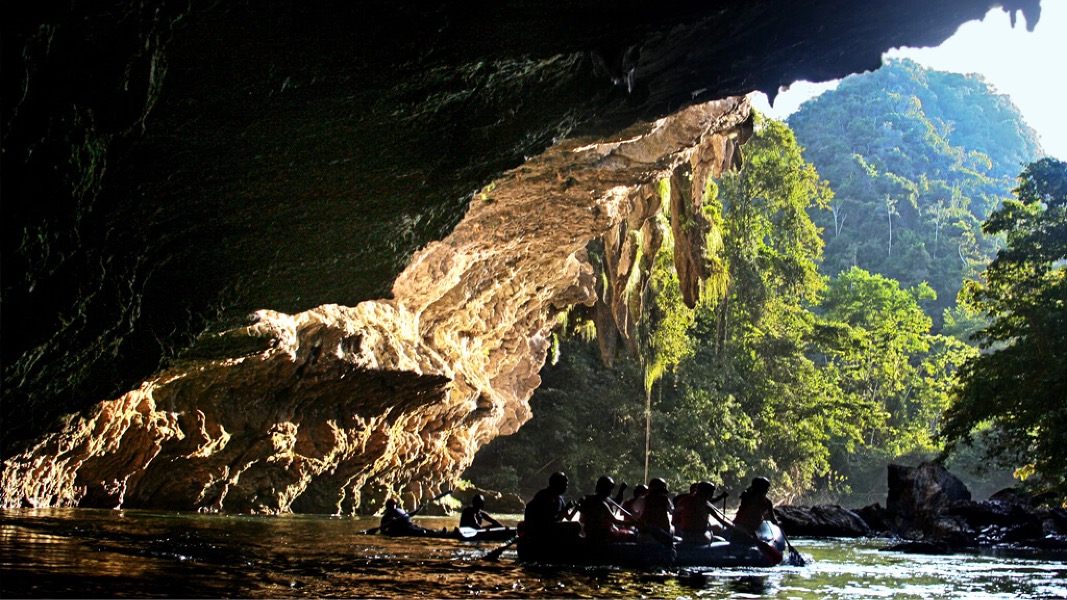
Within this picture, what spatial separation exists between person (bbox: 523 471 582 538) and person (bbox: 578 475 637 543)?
182 millimetres

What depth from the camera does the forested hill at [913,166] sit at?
63.9m

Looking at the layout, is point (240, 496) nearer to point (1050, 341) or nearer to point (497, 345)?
point (497, 345)

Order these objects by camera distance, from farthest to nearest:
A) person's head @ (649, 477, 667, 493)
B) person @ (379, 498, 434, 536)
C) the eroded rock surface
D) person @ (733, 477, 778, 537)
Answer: person @ (379, 498, 434, 536), the eroded rock surface, person @ (733, 477, 778, 537), person's head @ (649, 477, 667, 493)

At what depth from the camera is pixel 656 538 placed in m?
10.1

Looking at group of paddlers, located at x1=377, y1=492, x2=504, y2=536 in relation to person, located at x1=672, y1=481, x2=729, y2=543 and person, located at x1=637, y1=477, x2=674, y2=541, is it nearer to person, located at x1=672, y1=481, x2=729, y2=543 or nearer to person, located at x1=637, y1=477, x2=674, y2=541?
person, located at x1=672, y1=481, x2=729, y2=543

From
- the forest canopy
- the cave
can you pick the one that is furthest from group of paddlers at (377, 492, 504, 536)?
the forest canopy

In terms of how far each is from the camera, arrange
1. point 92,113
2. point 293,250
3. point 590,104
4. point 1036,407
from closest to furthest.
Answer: point 92,113 → point 590,104 → point 293,250 → point 1036,407

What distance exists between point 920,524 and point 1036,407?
5748 mm

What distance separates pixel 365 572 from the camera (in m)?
8.38

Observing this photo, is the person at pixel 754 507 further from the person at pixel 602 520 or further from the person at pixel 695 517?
the person at pixel 602 520

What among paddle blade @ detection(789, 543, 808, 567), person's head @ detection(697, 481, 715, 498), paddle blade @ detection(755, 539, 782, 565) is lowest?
paddle blade @ detection(789, 543, 808, 567)

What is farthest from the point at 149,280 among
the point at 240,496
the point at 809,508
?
the point at 809,508

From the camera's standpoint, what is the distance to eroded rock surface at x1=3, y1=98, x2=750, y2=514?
1412cm

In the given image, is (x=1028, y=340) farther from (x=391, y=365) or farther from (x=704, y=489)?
(x=391, y=365)
